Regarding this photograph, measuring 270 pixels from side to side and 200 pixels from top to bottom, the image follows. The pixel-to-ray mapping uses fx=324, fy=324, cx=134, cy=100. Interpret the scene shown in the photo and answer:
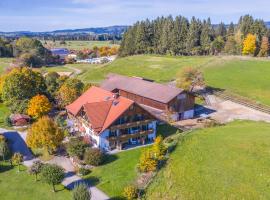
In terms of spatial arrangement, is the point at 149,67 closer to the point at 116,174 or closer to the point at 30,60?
the point at 30,60

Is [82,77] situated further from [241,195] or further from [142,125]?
→ [241,195]

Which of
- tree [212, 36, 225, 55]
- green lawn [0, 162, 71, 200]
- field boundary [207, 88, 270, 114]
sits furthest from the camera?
tree [212, 36, 225, 55]

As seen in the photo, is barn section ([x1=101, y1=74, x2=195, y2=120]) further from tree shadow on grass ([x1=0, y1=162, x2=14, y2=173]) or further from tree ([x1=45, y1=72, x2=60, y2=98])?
tree shadow on grass ([x1=0, y1=162, x2=14, y2=173])

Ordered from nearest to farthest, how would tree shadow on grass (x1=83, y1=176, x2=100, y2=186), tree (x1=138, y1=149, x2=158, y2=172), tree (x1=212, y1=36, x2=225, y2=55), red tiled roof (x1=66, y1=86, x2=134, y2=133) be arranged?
tree (x1=138, y1=149, x2=158, y2=172) < tree shadow on grass (x1=83, y1=176, x2=100, y2=186) < red tiled roof (x1=66, y1=86, x2=134, y2=133) < tree (x1=212, y1=36, x2=225, y2=55)

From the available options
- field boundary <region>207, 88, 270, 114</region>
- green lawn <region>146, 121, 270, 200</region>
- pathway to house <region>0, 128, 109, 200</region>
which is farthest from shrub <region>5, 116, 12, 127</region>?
field boundary <region>207, 88, 270, 114</region>


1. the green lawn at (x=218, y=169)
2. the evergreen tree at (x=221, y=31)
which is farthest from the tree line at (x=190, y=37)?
the green lawn at (x=218, y=169)

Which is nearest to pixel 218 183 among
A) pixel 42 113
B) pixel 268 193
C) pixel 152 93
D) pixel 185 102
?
pixel 268 193

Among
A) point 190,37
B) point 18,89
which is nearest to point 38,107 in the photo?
point 18,89
